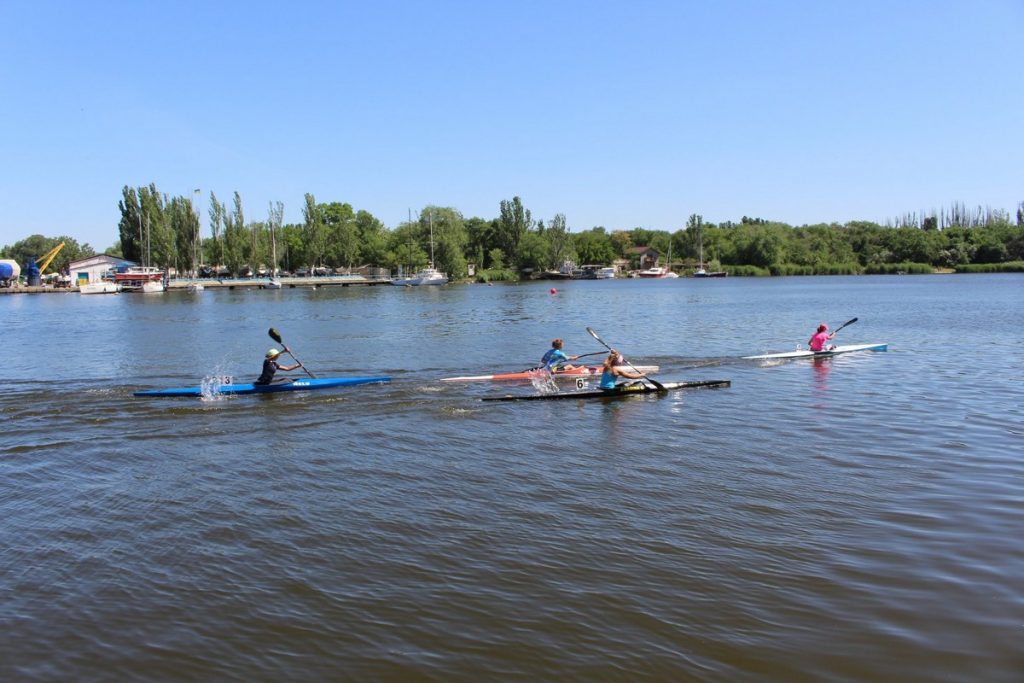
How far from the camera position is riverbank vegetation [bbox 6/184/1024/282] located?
343 feet

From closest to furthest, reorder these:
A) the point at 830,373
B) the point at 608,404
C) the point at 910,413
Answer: the point at 910,413 → the point at 608,404 → the point at 830,373

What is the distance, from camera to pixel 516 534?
9203 millimetres

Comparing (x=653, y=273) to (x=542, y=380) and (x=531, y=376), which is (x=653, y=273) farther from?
(x=542, y=380)

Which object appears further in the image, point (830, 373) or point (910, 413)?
point (830, 373)

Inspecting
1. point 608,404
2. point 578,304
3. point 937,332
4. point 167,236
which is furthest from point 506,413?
point 167,236

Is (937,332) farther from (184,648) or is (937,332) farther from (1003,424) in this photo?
(184,648)

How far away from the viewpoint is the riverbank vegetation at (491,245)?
343ft

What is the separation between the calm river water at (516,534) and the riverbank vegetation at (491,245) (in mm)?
91810

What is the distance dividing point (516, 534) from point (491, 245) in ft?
421

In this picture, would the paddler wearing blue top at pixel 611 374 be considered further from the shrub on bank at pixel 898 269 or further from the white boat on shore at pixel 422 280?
the shrub on bank at pixel 898 269

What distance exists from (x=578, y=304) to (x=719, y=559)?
56.2 metres

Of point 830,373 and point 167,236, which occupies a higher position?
point 167,236

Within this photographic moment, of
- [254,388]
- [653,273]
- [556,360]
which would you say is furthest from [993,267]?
[254,388]

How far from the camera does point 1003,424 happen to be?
48.3ft
